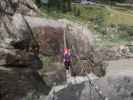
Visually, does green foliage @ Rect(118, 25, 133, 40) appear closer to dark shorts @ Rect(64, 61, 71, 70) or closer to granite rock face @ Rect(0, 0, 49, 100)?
granite rock face @ Rect(0, 0, 49, 100)

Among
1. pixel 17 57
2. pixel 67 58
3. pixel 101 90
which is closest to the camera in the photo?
pixel 67 58

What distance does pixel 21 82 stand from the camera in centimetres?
2412

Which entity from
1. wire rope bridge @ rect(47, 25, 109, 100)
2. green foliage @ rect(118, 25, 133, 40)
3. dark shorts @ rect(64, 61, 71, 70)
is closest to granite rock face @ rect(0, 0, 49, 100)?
wire rope bridge @ rect(47, 25, 109, 100)

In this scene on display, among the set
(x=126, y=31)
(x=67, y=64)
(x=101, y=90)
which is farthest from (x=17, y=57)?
(x=126, y=31)

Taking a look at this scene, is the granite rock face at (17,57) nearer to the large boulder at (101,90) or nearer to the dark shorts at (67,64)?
the large boulder at (101,90)

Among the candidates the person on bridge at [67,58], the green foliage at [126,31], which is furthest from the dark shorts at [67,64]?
the green foliage at [126,31]

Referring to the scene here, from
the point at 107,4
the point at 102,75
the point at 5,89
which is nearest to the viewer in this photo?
the point at 5,89

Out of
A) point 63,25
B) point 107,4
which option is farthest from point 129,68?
point 107,4

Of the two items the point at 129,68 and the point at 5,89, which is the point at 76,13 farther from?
the point at 5,89

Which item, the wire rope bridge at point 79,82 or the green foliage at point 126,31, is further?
the green foliage at point 126,31

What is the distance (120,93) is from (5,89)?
761cm

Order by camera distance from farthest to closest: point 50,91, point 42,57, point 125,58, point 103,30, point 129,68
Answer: point 103,30 < point 125,58 < point 129,68 < point 42,57 < point 50,91

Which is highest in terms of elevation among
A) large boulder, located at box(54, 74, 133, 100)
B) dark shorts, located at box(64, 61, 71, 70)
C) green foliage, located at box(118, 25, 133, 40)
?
dark shorts, located at box(64, 61, 71, 70)

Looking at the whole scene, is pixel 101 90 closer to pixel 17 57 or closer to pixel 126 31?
pixel 17 57
